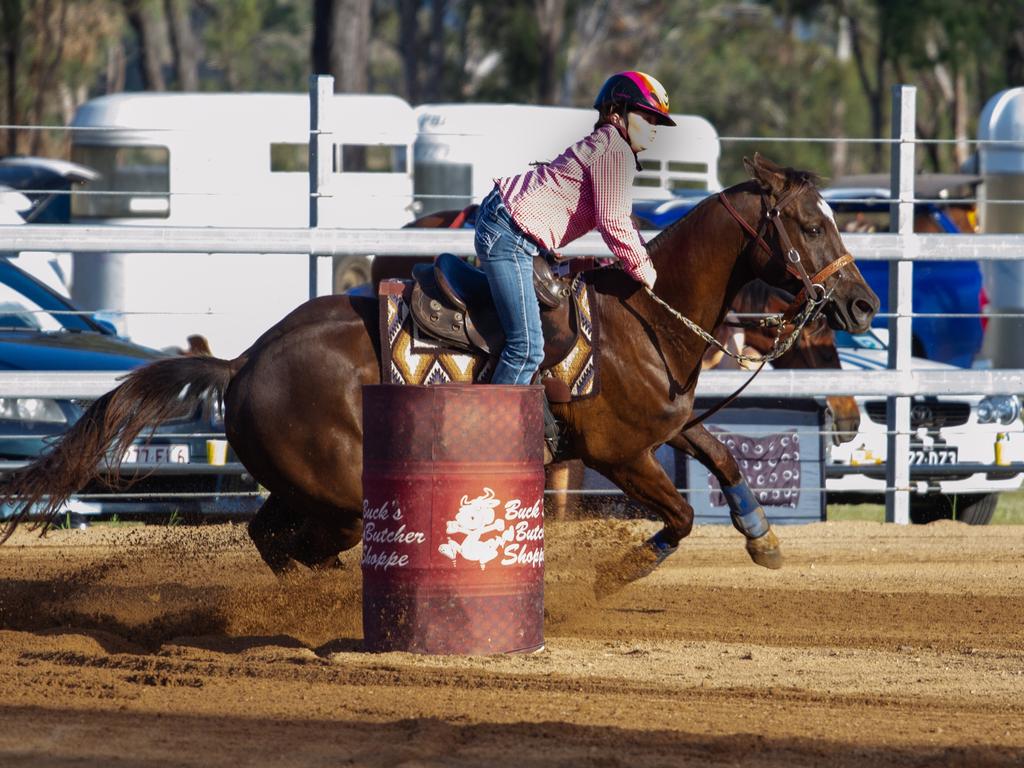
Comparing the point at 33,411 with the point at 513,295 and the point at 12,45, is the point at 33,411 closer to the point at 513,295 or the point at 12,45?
the point at 513,295

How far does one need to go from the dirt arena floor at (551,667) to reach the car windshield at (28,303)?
1888 mm

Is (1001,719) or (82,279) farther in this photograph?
(82,279)

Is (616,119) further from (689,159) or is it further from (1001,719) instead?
(689,159)

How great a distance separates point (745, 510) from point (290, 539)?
2176 millimetres

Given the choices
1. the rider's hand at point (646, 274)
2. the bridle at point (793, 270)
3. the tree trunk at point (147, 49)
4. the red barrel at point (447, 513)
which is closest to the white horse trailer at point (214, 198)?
the bridle at point (793, 270)

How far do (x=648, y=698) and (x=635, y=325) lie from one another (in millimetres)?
2074

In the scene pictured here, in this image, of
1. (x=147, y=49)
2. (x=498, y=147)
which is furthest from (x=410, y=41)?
(x=498, y=147)

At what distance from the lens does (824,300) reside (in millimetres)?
7020

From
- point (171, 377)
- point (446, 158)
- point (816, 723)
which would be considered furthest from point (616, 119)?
point (446, 158)

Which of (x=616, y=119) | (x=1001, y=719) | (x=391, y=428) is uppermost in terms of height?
(x=616, y=119)

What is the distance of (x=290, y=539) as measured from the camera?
7184mm

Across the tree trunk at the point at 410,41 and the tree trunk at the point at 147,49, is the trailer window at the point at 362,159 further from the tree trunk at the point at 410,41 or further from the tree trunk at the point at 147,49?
the tree trunk at the point at 410,41

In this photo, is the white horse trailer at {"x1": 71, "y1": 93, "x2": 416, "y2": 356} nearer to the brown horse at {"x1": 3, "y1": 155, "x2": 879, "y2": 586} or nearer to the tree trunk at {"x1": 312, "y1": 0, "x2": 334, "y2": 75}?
the tree trunk at {"x1": 312, "y1": 0, "x2": 334, "y2": 75}

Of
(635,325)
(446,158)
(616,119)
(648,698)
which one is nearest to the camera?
(648,698)
